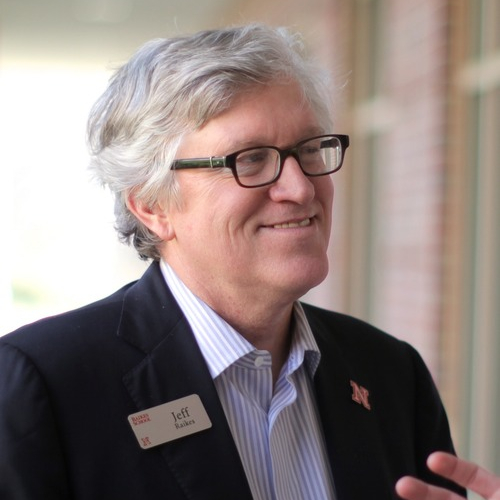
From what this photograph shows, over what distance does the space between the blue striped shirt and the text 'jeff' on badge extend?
4.1 inches

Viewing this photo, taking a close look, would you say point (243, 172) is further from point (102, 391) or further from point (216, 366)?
point (102, 391)

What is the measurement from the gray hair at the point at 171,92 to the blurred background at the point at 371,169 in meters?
1.84

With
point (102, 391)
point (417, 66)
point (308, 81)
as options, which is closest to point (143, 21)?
point (417, 66)

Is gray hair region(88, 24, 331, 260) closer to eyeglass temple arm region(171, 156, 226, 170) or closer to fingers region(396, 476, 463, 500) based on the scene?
eyeglass temple arm region(171, 156, 226, 170)

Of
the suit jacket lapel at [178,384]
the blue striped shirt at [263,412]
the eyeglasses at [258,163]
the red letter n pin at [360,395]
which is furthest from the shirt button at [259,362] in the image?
the eyeglasses at [258,163]

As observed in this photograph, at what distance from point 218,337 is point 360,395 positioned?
48 centimetres

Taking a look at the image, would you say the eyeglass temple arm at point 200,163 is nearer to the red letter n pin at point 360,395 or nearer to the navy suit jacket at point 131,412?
the navy suit jacket at point 131,412

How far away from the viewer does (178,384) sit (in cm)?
187

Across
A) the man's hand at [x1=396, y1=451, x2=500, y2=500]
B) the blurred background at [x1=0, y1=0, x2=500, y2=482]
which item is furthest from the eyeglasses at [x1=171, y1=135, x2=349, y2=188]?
the blurred background at [x1=0, y1=0, x2=500, y2=482]

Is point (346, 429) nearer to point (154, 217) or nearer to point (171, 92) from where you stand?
Result: point (154, 217)

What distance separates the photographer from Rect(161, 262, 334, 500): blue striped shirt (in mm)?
1891

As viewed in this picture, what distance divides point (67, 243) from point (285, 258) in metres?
4.83

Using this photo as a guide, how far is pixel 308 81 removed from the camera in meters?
2.10

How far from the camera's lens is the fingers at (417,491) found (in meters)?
1.63
